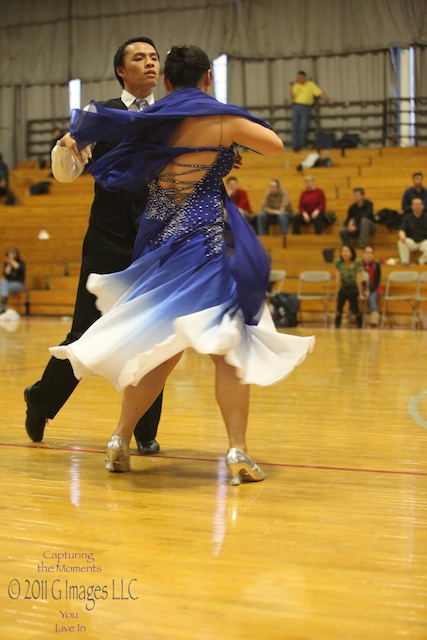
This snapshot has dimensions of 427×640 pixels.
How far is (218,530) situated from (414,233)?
11.5 meters

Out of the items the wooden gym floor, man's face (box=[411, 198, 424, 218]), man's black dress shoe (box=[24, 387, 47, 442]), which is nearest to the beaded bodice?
the wooden gym floor

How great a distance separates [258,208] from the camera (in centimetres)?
1589

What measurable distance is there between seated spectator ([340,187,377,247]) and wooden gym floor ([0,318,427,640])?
917 cm

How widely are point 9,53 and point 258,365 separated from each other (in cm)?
1931

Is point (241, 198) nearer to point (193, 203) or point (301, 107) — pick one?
point (301, 107)

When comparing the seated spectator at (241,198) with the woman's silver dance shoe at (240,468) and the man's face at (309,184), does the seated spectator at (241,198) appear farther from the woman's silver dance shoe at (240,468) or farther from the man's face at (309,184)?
the woman's silver dance shoe at (240,468)

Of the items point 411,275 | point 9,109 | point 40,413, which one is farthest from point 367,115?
point 40,413

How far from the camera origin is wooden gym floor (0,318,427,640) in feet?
6.00

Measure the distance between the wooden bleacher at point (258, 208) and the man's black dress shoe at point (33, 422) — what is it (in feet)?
32.2

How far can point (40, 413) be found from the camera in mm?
3869

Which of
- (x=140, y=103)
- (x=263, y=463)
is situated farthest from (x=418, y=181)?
(x=263, y=463)

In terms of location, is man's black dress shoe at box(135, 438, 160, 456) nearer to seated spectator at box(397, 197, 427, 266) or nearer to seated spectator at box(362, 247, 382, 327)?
seated spectator at box(362, 247, 382, 327)

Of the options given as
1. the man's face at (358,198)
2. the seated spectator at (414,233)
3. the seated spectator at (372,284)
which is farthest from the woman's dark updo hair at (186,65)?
the man's face at (358,198)

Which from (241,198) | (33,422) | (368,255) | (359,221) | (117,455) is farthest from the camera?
(241,198)
